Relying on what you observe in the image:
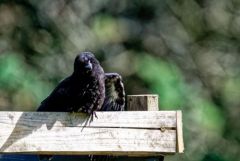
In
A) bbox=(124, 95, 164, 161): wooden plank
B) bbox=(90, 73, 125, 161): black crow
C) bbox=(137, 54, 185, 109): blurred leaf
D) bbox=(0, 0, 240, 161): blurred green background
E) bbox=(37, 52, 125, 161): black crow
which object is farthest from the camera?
bbox=(0, 0, 240, 161): blurred green background

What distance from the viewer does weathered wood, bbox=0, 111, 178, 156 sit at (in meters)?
3.11

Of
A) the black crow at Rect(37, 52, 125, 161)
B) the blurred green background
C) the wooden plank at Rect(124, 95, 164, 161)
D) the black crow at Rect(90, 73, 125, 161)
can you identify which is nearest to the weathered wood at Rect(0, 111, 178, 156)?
the wooden plank at Rect(124, 95, 164, 161)

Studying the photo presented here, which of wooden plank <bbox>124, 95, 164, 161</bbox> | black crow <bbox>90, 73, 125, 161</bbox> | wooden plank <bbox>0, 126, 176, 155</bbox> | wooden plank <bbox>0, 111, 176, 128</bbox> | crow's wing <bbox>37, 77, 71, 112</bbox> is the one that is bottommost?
wooden plank <bbox>0, 126, 176, 155</bbox>

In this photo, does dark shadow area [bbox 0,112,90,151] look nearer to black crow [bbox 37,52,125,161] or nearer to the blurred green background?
black crow [bbox 37,52,125,161]

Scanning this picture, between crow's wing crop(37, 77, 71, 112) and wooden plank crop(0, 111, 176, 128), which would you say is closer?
wooden plank crop(0, 111, 176, 128)

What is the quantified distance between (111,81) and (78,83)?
0.31 m

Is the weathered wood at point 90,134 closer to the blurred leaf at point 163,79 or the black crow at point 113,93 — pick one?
the black crow at point 113,93

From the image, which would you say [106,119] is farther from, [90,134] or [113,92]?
[113,92]

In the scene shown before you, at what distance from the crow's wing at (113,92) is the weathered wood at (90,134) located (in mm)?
822

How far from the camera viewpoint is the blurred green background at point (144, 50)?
575 centimetres

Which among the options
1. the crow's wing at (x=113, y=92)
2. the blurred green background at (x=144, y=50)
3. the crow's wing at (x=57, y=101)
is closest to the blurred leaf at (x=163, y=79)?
the blurred green background at (x=144, y=50)

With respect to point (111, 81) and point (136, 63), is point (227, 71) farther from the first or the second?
point (111, 81)

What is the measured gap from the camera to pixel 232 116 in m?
5.90

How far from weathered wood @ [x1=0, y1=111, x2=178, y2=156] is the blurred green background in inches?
94.6
